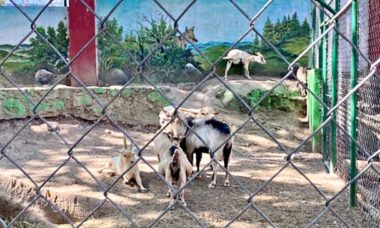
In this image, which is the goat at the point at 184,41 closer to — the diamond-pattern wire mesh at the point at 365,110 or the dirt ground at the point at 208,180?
the dirt ground at the point at 208,180

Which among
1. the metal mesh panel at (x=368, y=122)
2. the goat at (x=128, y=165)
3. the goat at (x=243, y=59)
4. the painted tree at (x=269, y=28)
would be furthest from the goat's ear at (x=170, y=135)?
the painted tree at (x=269, y=28)

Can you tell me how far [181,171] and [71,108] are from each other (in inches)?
192

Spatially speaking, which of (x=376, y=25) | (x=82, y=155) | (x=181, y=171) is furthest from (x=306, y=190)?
(x=82, y=155)

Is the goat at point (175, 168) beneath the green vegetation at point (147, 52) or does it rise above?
beneath

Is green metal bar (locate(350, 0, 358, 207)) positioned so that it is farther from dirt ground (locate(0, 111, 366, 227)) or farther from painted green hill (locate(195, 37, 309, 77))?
painted green hill (locate(195, 37, 309, 77))

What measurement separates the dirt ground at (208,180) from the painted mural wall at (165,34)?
9.72 feet

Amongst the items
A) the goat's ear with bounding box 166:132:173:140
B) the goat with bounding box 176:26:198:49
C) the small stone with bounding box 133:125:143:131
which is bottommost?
the small stone with bounding box 133:125:143:131

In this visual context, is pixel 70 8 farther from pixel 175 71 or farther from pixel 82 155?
pixel 82 155

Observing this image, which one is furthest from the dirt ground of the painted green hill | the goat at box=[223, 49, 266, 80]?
the painted green hill

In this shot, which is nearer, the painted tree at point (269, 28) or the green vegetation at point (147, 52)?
the green vegetation at point (147, 52)

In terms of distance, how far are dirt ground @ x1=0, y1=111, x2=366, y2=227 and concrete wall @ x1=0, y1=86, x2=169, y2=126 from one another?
174 mm

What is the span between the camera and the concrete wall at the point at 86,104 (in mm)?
8875

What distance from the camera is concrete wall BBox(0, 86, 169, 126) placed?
29.1 feet

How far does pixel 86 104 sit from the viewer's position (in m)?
9.26
